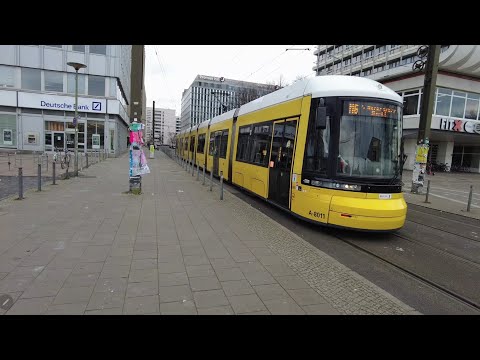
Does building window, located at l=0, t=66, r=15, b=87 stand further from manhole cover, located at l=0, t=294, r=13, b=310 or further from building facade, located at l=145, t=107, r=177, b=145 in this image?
building facade, located at l=145, t=107, r=177, b=145

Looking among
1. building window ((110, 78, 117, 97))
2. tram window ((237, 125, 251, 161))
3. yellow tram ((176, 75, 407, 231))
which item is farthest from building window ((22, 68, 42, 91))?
yellow tram ((176, 75, 407, 231))

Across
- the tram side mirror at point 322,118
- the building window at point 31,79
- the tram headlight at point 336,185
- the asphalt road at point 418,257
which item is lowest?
the asphalt road at point 418,257

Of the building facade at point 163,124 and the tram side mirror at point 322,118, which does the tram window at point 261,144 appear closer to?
the tram side mirror at point 322,118

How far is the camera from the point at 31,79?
89.8 ft

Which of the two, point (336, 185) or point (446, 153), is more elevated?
point (446, 153)

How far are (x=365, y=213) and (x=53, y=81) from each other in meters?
30.5

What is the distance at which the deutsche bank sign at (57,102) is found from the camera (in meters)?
27.5

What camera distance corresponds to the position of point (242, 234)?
6195mm

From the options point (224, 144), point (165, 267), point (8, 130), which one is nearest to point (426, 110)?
point (224, 144)

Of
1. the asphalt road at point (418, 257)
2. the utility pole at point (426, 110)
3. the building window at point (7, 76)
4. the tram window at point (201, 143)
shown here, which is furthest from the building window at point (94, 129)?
the utility pole at point (426, 110)

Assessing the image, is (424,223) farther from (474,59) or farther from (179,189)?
(474,59)

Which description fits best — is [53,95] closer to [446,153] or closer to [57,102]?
[57,102]

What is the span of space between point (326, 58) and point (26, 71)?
185 ft
